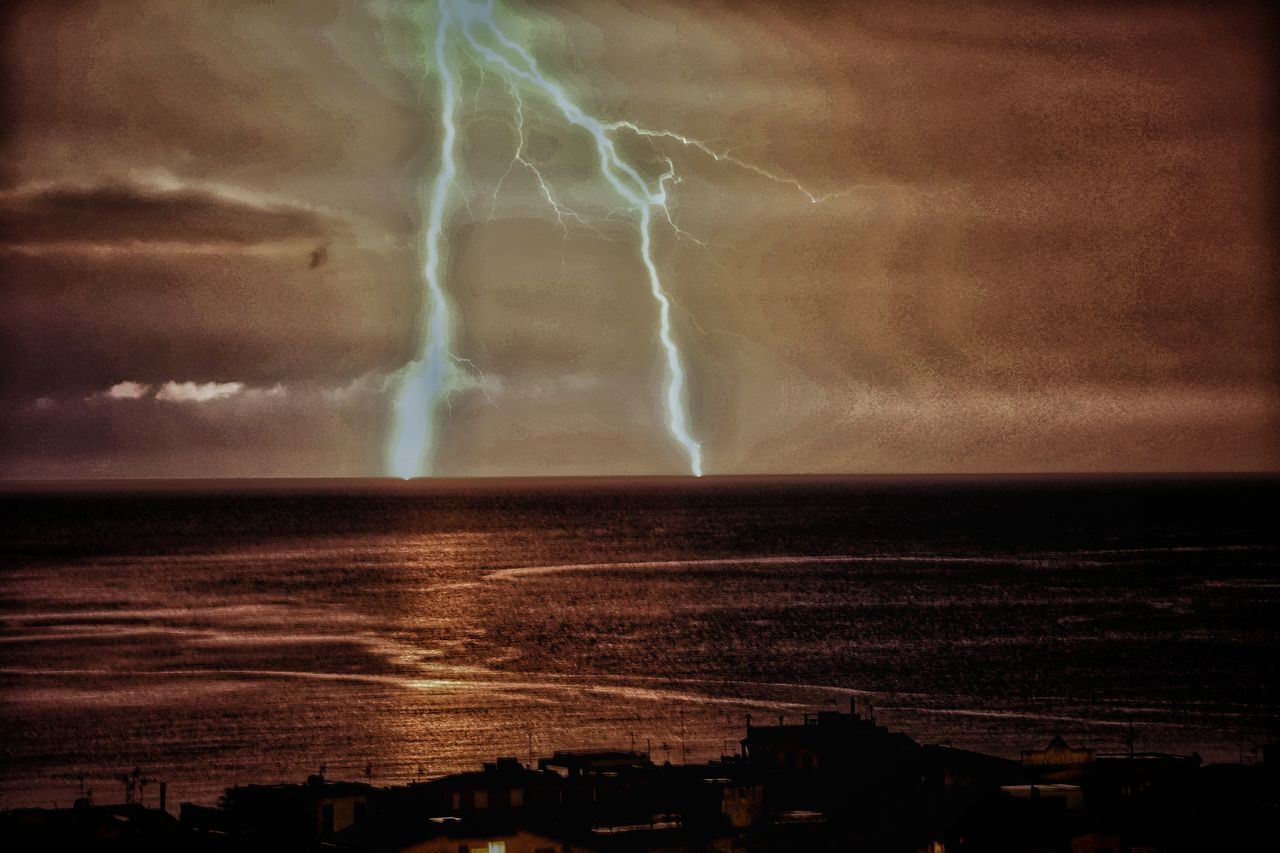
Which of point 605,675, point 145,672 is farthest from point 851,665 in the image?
point 145,672

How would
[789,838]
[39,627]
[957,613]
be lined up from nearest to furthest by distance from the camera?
[789,838]
[39,627]
[957,613]

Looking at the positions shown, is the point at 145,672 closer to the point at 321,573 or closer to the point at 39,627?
the point at 39,627

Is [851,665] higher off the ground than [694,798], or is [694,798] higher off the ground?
[851,665]

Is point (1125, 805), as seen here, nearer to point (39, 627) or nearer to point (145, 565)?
point (39, 627)

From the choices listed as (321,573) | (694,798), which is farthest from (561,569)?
(694,798)

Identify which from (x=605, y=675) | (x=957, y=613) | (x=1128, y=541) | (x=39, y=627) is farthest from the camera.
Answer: (x=1128, y=541)

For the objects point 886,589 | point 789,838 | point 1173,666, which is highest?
point 886,589

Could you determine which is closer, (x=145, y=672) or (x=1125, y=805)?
(x=1125, y=805)
